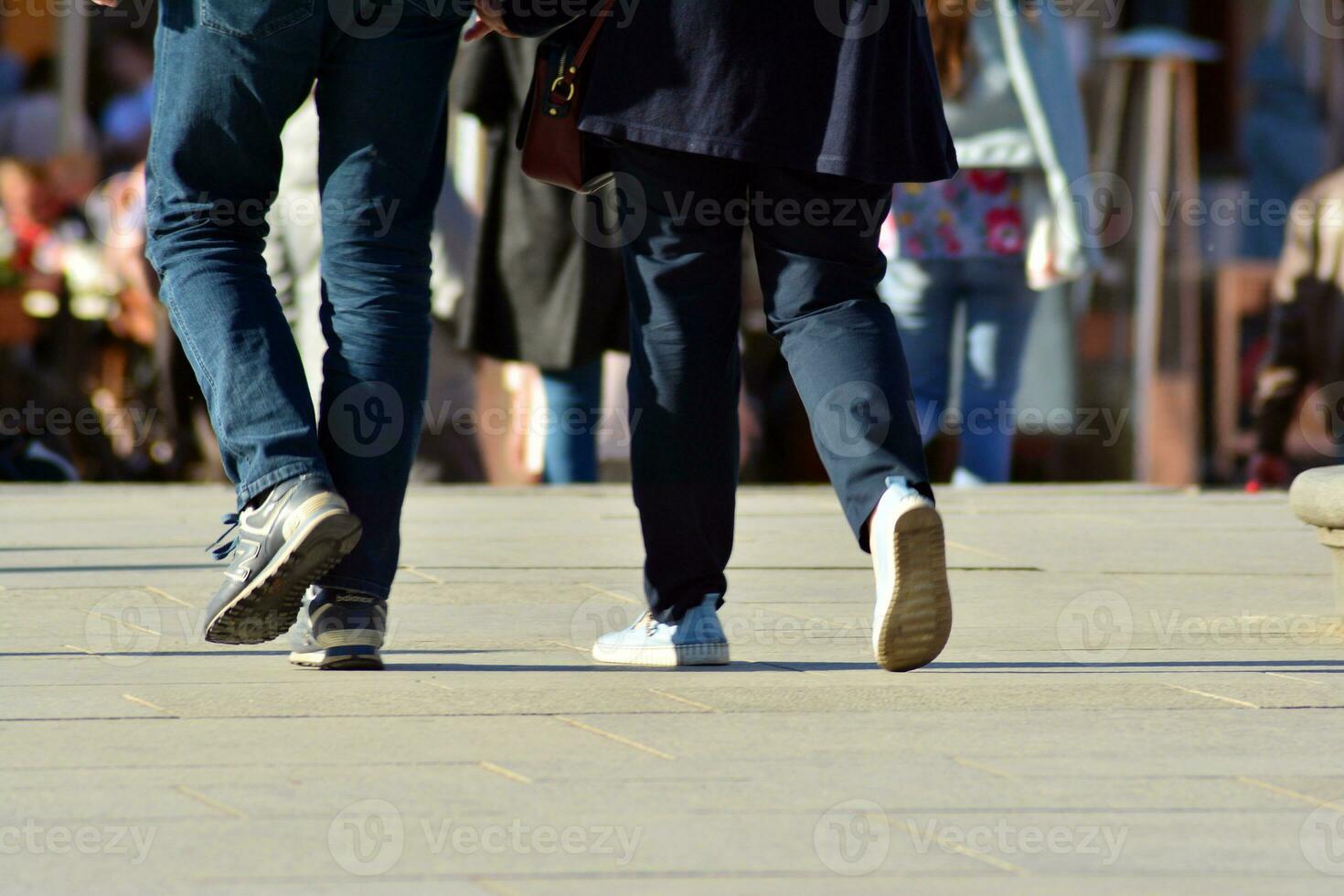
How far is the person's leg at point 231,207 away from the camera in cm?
310

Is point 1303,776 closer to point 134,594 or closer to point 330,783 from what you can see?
point 330,783

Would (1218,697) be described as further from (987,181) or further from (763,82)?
(987,181)

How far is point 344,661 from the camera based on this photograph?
3.16 meters

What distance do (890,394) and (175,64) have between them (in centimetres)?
113

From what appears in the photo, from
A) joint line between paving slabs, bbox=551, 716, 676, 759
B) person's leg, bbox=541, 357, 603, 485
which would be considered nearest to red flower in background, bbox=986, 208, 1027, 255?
person's leg, bbox=541, 357, 603, 485

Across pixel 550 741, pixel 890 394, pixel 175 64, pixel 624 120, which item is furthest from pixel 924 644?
pixel 175 64

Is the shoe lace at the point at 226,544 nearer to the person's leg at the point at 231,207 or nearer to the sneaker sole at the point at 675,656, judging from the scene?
the person's leg at the point at 231,207

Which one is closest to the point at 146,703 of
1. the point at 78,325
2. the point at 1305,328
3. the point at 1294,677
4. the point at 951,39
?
the point at 1294,677

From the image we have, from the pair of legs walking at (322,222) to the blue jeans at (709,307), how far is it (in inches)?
13.4

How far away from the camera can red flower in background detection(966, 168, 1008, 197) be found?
5.68 meters

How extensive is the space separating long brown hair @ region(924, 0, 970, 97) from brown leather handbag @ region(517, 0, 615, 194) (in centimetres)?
236

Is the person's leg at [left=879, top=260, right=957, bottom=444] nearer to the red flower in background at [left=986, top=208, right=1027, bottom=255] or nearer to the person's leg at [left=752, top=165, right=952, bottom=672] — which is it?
the red flower in background at [left=986, top=208, right=1027, bottom=255]

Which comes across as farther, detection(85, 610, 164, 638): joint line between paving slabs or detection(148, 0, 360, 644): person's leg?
detection(85, 610, 164, 638): joint line between paving slabs

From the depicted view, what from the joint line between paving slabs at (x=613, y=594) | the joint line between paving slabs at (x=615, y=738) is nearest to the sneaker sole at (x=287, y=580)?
the joint line between paving slabs at (x=615, y=738)
